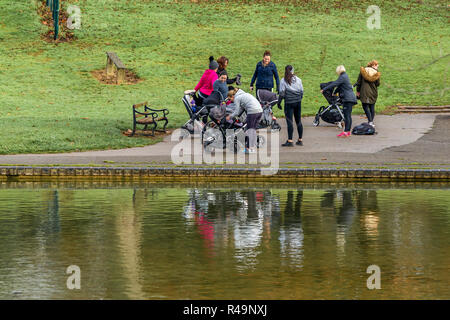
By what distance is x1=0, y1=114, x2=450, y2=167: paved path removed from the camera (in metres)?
20.0

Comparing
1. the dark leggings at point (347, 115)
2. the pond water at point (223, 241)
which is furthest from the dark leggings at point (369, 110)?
the pond water at point (223, 241)

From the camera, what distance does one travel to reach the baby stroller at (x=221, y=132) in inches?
853

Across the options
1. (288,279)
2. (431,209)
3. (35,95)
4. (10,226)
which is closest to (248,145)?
(431,209)

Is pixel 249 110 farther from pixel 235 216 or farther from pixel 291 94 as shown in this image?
pixel 235 216

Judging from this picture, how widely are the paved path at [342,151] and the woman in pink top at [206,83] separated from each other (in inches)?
56.9

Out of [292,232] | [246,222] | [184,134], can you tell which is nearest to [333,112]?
[184,134]

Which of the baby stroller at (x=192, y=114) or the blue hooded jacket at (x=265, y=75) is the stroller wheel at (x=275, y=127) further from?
the baby stroller at (x=192, y=114)

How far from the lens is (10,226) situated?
1214 centimetres

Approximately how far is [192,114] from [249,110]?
3.89 metres

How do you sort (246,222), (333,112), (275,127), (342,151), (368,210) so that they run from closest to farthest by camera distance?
1. (246,222)
2. (368,210)
3. (342,151)
4. (275,127)
5. (333,112)

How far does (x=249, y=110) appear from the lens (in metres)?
21.1

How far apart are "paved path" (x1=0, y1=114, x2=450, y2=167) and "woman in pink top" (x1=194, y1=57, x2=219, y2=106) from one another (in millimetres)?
1445

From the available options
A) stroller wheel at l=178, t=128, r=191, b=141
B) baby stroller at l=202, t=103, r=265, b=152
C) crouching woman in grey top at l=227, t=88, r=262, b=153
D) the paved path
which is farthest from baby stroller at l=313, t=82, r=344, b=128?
crouching woman in grey top at l=227, t=88, r=262, b=153

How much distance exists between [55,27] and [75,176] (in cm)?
3034
